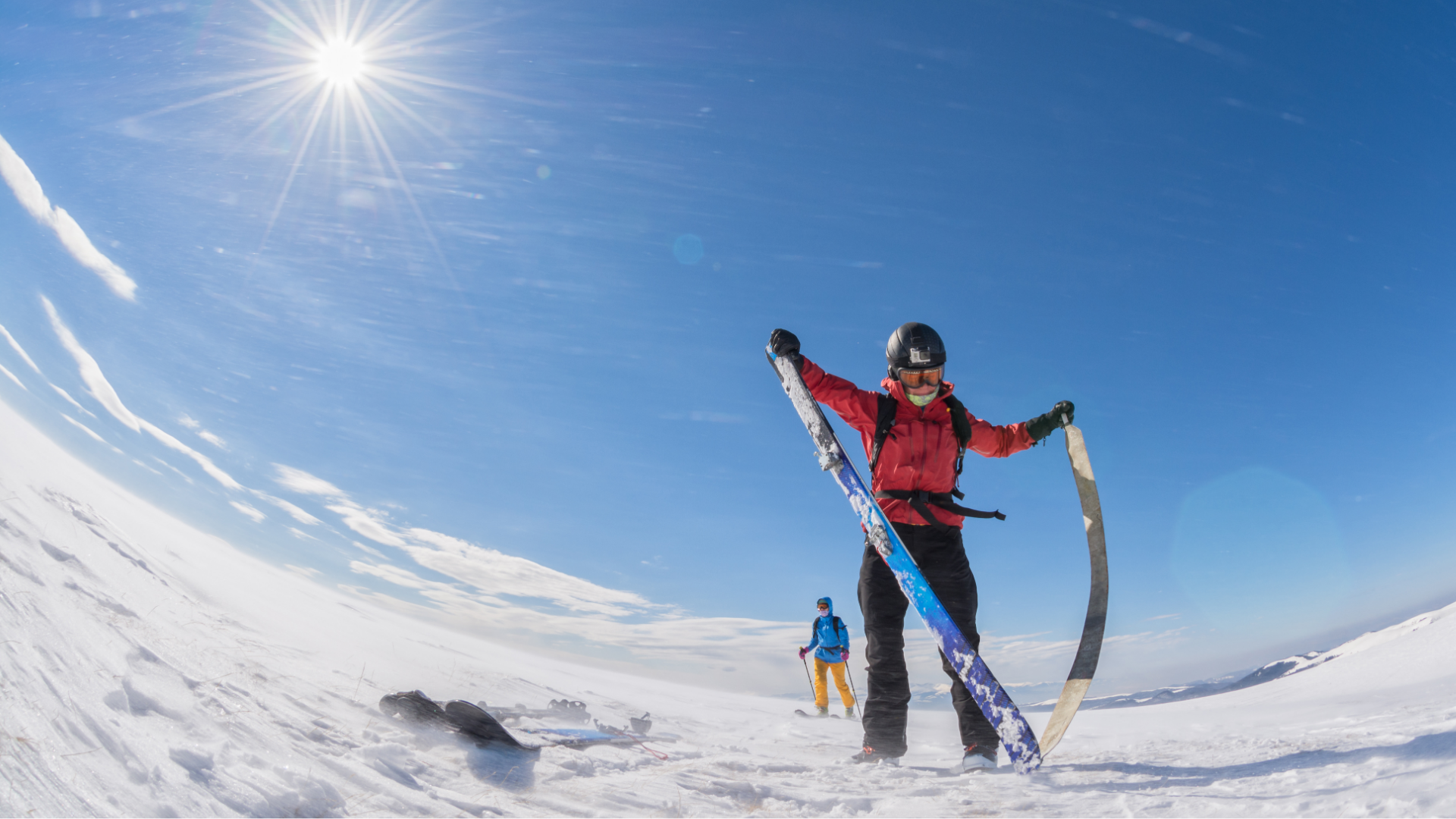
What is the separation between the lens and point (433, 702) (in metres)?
3.54

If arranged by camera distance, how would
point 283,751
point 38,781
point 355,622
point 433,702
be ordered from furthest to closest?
point 355,622
point 433,702
point 283,751
point 38,781

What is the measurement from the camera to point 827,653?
9.55 metres

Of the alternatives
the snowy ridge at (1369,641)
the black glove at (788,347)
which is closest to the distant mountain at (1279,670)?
the snowy ridge at (1369,641)

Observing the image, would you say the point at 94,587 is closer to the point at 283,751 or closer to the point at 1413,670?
the point at 283,751

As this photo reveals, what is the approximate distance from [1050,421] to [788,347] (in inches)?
90.4

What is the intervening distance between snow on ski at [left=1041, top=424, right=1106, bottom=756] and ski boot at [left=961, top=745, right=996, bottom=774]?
1.17 feet

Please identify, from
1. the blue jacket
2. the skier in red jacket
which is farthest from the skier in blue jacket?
the skier in red jacket

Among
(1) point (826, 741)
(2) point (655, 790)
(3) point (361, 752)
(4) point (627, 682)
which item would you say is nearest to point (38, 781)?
(3) point (361, 752)

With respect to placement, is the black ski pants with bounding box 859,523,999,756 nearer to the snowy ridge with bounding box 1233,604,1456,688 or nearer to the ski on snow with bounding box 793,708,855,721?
the ski on snow with bounding box 793,708,855,721

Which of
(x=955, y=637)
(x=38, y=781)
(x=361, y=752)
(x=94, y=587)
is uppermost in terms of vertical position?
(x=94, y=587)

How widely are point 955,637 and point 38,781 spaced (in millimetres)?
4330

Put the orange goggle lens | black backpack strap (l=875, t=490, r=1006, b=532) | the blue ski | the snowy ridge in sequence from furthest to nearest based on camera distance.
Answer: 1. the snowy ridge
2. the orange goggle lens
3. black backpack strap (l=875, t=490, r=1006, b=532)
4. the blue ski

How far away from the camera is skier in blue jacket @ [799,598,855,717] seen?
9.54m

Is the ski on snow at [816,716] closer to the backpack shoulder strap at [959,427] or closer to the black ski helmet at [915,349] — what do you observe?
the backpack shoulder strap at [959,427]
